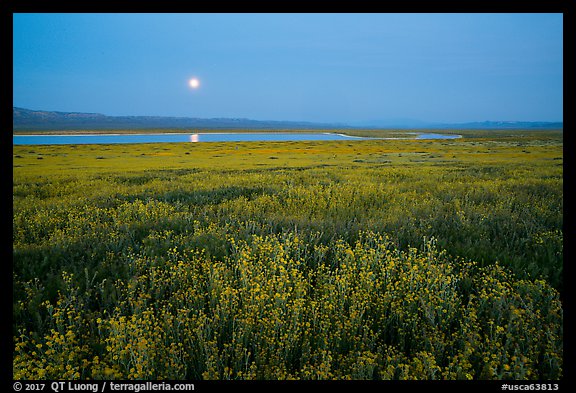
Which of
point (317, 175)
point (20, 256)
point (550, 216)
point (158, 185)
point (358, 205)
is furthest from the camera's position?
point (317, 175)

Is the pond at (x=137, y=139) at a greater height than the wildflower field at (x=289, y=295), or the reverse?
the pond at (x=137, y=139)

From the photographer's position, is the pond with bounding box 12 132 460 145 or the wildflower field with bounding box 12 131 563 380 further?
the pond with bounding box 12 132 460 145

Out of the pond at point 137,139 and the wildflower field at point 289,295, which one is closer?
the wildflower field at point 289,295

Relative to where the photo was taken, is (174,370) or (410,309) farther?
(410,309)

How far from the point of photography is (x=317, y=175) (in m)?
18.5

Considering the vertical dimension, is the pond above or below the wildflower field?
above

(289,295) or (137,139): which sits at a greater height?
(137,139)

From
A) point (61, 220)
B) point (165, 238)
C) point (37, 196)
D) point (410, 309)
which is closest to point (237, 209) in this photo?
point (165, 238)

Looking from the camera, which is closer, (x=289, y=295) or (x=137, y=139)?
(x=289, y=295)
